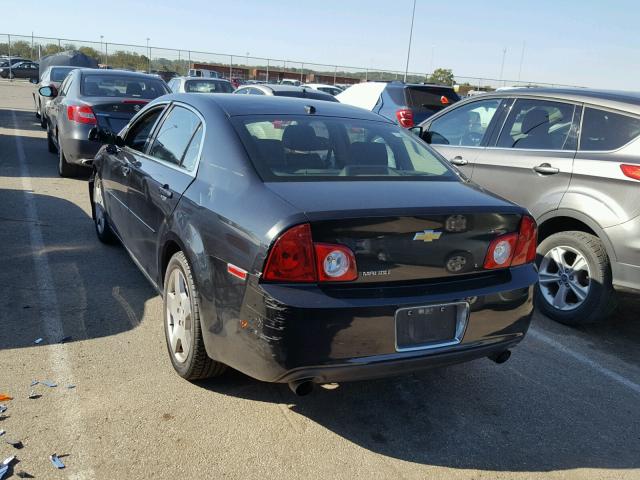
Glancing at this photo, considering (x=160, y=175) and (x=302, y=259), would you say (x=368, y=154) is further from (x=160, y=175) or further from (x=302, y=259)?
(x=160, y=175)

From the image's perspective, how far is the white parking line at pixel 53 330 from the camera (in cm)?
288

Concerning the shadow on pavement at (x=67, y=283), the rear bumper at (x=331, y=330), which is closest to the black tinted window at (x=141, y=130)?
the shadow on pavement at (x=67, y=283)

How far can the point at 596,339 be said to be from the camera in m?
4.54

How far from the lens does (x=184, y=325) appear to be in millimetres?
3346

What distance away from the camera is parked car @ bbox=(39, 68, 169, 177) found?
810 centimetres

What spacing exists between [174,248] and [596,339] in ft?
10.7

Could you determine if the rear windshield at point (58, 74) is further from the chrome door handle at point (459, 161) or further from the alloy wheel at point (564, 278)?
the alloy wheel at point (564, 278)

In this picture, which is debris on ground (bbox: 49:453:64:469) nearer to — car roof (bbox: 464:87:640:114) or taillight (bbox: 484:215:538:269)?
taillight (bbox: 484:215:538:269)

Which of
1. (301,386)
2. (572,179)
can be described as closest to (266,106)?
(301,386)

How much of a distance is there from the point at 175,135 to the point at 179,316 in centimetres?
127

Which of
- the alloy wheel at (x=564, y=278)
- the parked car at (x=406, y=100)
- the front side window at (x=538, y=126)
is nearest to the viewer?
the alloy wheel at (x=564, y=278)

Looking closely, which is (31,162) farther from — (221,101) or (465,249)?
(465,249)

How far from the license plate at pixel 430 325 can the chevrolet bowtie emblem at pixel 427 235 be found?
1.03 ft

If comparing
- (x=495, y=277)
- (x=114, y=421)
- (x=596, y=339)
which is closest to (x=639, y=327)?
(x=596, y=339)
